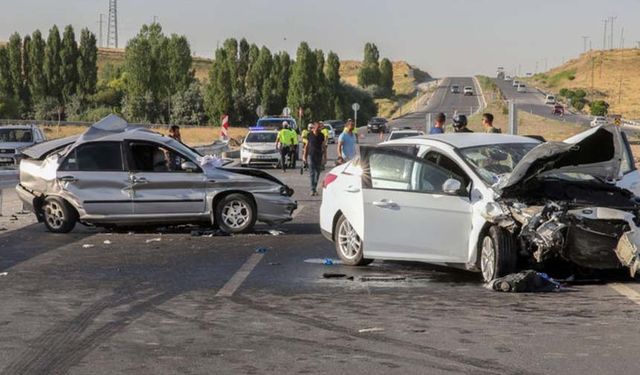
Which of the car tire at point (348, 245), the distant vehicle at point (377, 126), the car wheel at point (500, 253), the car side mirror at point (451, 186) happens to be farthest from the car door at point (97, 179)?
the distant vehicle at point (377, 126)

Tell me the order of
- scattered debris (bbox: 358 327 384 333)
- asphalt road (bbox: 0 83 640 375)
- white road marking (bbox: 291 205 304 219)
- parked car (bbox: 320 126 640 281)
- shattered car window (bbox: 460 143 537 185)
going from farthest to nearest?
1. white road marking (bbox: 291 205 304 219)
2. shattered car window (bbox: 460 143 537 185)
3. parked car (bbox: 320 126 640 281)
4. scattered debris (bbox: 358 327 384 333)
5. asphalt road (bbox: 0 83 640 375)

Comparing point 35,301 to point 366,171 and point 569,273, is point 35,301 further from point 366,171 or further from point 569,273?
point 569,273

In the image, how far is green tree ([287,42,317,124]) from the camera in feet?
291

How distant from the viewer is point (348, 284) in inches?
406

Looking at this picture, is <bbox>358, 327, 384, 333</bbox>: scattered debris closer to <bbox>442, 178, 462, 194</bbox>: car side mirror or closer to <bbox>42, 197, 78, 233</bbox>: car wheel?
<bbox>442, 178, 462, 194</bbox>: car side mirror

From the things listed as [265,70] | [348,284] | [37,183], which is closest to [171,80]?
[265,70]

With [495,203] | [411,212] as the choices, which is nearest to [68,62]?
[411,212]

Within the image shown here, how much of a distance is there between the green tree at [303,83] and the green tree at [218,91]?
22.7 ft

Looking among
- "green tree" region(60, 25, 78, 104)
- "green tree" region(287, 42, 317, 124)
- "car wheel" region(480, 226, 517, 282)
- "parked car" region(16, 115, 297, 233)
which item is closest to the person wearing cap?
"parked car" region(16, 115, 297, 233)

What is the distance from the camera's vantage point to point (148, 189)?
596 inches

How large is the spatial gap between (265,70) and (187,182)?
248 feet

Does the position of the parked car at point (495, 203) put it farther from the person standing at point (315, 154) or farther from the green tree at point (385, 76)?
the green tree at point (385, 76)

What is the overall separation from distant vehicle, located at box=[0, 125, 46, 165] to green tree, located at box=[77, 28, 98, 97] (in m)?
56.0

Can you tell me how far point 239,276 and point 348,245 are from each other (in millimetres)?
1397
